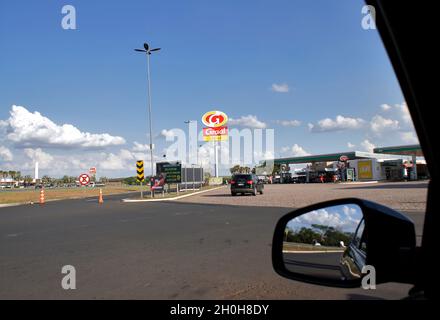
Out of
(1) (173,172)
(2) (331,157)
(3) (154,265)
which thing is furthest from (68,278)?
(2) (331,157)

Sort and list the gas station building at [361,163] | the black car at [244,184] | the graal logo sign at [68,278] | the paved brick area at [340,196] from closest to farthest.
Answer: the graal logo sign at [68,278], the paved brick area at [340,196], the black car at [244,184], the gas station building at [361,163]

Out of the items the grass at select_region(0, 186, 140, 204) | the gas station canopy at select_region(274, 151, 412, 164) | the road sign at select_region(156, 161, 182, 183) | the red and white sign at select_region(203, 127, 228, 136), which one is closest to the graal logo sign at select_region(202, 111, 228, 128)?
the red and white sign at select_region(203, 127, 228, 136)

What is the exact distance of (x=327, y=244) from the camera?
8.22 feet

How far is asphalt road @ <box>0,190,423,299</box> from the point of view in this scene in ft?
16.4

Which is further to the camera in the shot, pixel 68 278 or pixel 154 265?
pixel 154 265

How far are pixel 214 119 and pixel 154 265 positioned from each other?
61.7 m

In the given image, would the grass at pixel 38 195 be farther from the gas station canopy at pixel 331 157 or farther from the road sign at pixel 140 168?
the gas station canopy at pixel 331 157

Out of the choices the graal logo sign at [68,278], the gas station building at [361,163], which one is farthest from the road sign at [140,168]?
the gas station building at [361,163]

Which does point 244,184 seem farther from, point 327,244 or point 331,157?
point 331,157

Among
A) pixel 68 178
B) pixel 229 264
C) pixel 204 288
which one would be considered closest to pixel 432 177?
pixel 204 288

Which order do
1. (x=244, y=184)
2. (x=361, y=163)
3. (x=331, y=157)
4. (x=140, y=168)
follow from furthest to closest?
(x=331, y=157), (x=361, y=163), (x=140, y=168), (x=244, y=184)

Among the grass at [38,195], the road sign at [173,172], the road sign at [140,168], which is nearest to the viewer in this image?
the road sign at [140,168]

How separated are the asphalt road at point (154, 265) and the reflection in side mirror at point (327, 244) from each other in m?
2.27

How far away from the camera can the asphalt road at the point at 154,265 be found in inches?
197
